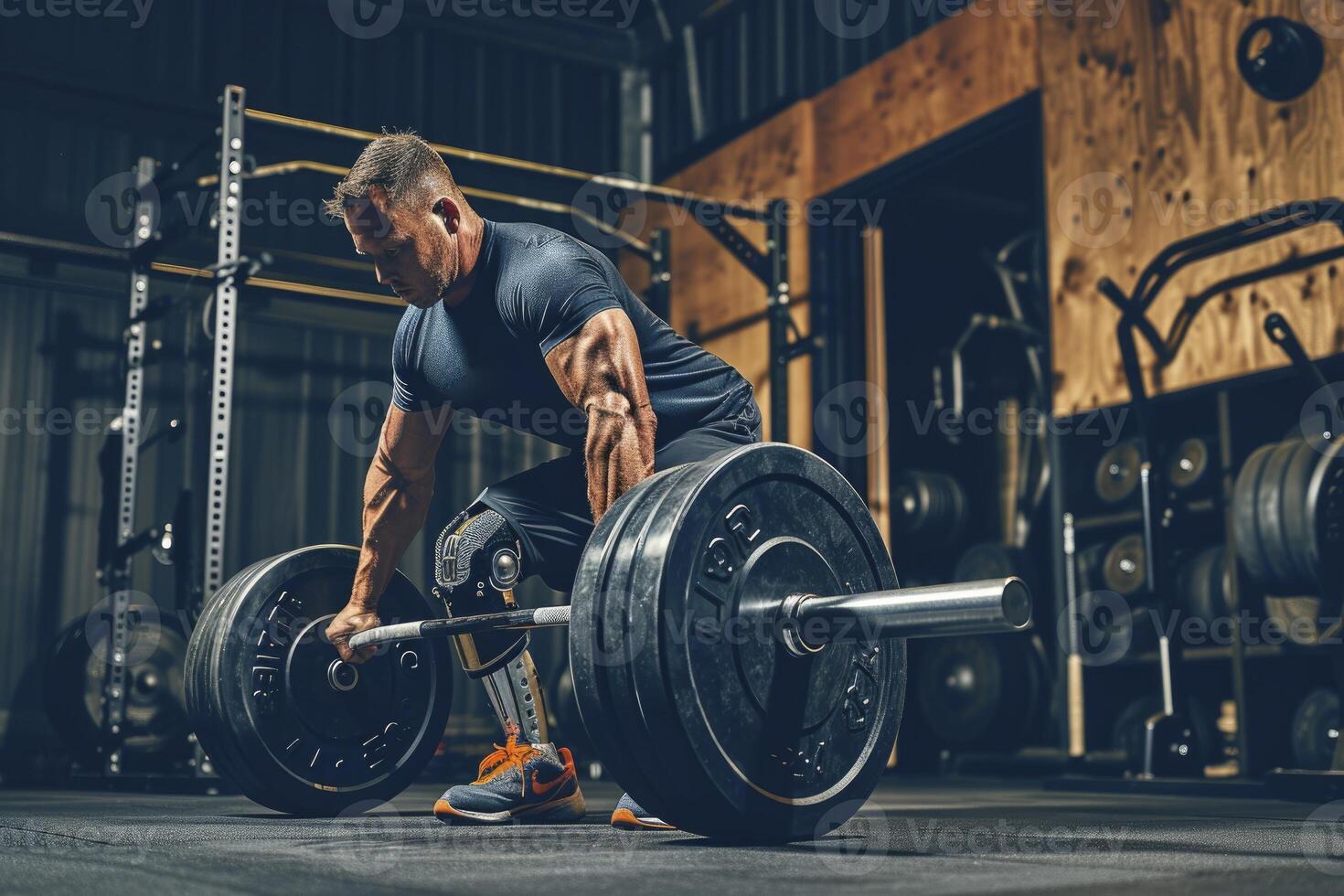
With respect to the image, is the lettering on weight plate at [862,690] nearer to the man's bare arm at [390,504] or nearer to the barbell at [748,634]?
the barbell at [748,634]

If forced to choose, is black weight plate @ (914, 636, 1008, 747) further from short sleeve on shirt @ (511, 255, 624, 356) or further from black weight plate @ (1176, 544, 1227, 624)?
short sleeve on shirt @ (511, 255, 624, 356)

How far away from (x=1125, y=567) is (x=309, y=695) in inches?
114

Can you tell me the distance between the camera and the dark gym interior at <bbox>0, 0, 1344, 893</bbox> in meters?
1.69

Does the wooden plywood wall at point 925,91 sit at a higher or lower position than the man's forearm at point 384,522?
higher

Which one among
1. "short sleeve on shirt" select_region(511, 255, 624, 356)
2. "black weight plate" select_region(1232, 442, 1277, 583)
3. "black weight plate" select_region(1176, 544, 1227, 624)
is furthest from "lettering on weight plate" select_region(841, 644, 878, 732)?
"black weight plate" select_region(1176, 544, 1227, 624)

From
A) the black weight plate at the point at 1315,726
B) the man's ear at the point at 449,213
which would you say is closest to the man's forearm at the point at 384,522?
the man's ear at the point at 449,213

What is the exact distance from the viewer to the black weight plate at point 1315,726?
375cm

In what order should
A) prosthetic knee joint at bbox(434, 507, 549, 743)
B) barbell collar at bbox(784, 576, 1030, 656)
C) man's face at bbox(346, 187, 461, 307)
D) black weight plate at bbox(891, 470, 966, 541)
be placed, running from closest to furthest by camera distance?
barbell collar at bbox(784, 576, 1030, 656)
man's face at bbox(346, 187, 461, 307)
prosthetic knee joint at bbox(434, 507, 549, 743)
black weight plate at bbox(891, 470, 966, 541)

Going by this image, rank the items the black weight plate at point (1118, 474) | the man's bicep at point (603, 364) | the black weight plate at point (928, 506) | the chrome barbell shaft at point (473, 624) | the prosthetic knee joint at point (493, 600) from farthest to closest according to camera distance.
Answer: the black weight plate at point (928, 506) → the black weight plate at point (1118, 474) → the prosthetic knee joint at point (493, 600) → the man's bicep at point (603, 364) → the chrome barbell shaft at point (473, 624)

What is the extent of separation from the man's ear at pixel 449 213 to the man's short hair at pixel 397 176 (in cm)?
1

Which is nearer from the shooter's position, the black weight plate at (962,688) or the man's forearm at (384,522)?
the man's forearm at (384,522)

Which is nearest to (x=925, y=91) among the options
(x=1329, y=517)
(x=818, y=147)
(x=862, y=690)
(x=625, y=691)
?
(x=818, y=147)

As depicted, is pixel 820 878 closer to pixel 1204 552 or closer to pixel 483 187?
pixel 1204 552

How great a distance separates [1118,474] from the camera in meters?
4.50
